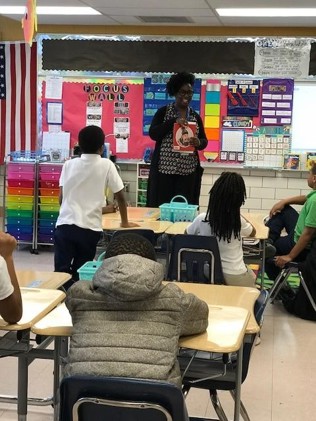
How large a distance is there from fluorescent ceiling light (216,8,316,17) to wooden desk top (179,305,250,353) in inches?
202

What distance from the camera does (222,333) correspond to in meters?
2.18

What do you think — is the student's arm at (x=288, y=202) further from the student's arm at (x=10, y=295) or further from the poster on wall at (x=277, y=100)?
the student's arm at (x=10, y=295)

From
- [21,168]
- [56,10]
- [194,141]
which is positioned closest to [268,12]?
[56,10]

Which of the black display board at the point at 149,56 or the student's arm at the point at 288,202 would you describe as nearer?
the student's arm at the point at 288,202

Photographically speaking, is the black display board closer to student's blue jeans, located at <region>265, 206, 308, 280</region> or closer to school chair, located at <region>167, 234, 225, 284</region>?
student's blue jeans, located at <region>265, 206, 308, 280</region>

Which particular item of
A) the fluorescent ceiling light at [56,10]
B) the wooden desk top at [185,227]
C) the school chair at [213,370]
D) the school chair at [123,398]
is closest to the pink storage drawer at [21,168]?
the fluorescent ceiling light at [56,10]

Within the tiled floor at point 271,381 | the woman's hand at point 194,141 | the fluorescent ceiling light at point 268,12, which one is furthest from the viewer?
the fluorescent ceiling light at point 268,12

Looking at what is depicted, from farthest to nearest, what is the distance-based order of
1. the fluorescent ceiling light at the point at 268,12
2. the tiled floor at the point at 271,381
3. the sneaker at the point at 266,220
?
the fluorescent ceiling light at the point at 268,12 < the sneaker at the point at 266,220 < the tiled floor at the point at 271,381

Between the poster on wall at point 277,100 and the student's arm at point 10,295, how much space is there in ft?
19.3

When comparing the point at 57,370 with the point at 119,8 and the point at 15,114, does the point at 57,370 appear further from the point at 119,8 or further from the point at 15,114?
the point at 15,114

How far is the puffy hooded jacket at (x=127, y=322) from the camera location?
6.06 feet

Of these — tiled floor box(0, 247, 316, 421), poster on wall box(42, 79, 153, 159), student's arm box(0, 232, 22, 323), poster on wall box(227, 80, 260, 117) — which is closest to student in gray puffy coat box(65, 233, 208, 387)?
student's arm box(0, 232, 22, 323)

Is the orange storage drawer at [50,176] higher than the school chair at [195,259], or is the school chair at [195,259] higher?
the orange storage drawer at [50,176]

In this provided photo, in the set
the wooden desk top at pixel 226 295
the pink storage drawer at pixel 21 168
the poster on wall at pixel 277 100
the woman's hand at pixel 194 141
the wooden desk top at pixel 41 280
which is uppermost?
the poster on wall at pixel 277 100
